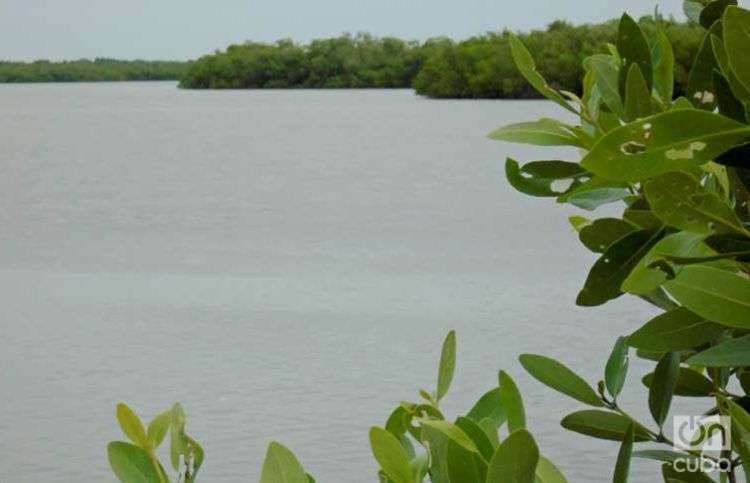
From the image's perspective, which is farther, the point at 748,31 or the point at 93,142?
the point at 93,142

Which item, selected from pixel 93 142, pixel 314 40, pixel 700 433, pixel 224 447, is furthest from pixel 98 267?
pixel 314 40

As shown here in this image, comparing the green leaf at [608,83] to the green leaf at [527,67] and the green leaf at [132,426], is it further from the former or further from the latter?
the green leaf at [132,426]

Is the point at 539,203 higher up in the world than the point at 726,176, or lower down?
lower down

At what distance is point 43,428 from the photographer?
2.37m

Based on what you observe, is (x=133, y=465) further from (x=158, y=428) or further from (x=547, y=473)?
(x=547, y=473)

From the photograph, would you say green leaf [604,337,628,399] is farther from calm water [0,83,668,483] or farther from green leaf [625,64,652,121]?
calm water [0,83,668,483]

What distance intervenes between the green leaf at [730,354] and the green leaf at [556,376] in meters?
0.10

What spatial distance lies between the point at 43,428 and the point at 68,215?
117 inches

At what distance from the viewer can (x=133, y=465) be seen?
1.26 feet

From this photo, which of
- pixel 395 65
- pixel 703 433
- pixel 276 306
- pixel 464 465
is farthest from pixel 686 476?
pixel 395 65

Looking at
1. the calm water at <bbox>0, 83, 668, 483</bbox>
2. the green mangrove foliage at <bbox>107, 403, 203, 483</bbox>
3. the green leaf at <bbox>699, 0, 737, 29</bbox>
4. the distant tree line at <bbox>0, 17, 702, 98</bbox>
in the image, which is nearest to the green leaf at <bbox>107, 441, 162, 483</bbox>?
the green mangrove foliage at <bbox>107, 403, 203, 483</bbox>

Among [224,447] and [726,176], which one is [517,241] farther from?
[726,176]

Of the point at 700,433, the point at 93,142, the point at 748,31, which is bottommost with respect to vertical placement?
the point at 93,142

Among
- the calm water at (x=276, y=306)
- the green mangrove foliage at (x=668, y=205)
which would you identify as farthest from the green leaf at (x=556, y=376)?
the calm water at (x=276, y=306)
